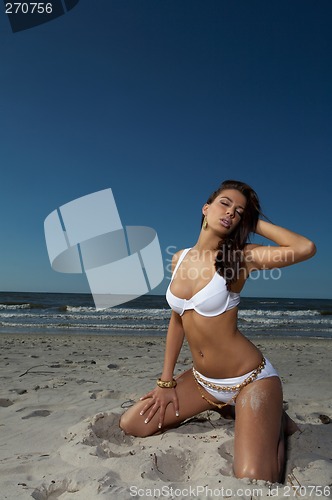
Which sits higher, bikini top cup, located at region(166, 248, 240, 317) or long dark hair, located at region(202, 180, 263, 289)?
long dark hair, located at region(202, 180, 263, 289)

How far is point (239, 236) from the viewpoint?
3094mm

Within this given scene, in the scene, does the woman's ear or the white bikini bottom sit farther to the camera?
the woman's ear

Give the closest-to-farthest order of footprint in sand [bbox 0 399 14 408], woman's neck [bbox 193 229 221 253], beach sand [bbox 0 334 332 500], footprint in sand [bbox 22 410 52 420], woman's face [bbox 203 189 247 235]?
beach sand [bbox 0 334 332 500] → woman's face [bbox 203 189 247 235] → woman's neck [bbox 193 229 221 253] → footprint in sand [bbox 22 410 52 420] → footprint in sand [bbox 0 399 14 408]

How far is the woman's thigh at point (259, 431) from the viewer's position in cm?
256

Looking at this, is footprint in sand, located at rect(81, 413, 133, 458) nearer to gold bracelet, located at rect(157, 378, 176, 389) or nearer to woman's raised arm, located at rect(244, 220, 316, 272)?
gold bracelet, located at rect(157, 378, 176, 389)

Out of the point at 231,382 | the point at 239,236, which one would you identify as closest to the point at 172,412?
the point at 231,382

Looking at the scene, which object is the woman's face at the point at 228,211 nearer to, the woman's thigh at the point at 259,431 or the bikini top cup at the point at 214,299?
the bikini top cup at the point at 214,299

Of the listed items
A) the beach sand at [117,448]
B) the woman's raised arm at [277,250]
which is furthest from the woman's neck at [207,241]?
the beach sand at [117,448]

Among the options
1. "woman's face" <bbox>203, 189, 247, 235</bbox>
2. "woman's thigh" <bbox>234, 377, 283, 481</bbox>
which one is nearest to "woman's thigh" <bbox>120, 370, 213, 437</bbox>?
"woman's thigh" <bbox>234, 377, 283, 481</bbox>

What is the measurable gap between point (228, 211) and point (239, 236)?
8.5 inches

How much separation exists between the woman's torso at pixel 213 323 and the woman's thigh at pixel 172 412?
33cm

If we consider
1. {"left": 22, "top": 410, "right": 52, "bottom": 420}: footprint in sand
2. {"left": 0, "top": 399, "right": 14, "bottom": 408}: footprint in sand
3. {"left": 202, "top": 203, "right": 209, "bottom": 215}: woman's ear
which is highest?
{"left": 202, "top": 203, "right": 209, "bottom": 215}: woman's ear

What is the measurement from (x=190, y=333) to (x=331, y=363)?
263 inches

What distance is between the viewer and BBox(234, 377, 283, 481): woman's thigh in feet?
8.39
